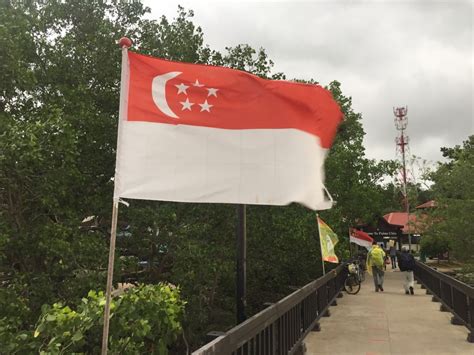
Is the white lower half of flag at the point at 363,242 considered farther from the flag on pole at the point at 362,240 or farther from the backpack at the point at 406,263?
the backpack at the point at 406,263

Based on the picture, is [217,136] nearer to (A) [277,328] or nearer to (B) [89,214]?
(A) [277,328]

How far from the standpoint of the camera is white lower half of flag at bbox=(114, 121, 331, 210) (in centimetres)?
402

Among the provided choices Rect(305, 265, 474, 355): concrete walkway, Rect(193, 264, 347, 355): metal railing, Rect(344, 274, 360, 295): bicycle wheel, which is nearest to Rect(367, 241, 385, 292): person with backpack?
Rect(344, 274, 360, 295): bicycle wheel

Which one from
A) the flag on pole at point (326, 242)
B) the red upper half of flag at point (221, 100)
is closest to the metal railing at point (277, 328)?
the flag on pole at point (326, 242)

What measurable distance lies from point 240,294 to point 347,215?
20.6 m

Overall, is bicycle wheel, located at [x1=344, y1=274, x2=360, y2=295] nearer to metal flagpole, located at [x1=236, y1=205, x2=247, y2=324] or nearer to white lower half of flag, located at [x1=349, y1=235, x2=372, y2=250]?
white lower half of flag, located at [x1=349, y1=235, x2=372, y2=250]

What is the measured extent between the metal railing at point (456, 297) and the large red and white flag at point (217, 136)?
4.43m

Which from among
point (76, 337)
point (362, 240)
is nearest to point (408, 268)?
point (362, 240)

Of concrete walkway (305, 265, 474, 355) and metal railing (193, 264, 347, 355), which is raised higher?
metal railing (193, 264, 347, 355)

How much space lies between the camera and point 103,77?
12273 millimetres

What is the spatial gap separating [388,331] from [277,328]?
13.2 ft

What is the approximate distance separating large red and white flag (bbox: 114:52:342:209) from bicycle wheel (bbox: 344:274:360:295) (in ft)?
36.5

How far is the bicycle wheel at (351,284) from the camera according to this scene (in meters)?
15.6

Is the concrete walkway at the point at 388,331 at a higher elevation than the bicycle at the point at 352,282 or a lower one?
lower
